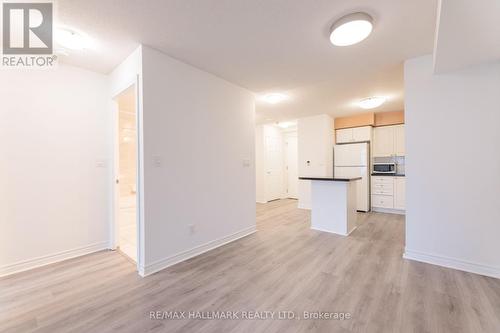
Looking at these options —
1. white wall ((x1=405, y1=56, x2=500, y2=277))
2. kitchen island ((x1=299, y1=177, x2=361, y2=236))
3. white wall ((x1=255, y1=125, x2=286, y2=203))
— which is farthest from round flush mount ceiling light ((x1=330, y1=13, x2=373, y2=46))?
white wall ((x1=255, y1=125, x2=286, y2=203))

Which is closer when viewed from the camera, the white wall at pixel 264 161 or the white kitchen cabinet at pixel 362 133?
the white kitchen cabinet at pixel 362 133

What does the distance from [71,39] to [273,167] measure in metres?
5.89

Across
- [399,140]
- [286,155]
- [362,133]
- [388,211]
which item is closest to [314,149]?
[362,133]

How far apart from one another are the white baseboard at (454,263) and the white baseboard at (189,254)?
2.34 m

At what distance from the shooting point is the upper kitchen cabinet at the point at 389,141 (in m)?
5.17

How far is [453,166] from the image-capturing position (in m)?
2.39

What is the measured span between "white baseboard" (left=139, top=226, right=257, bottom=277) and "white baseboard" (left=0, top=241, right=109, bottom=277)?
1152 millimetres

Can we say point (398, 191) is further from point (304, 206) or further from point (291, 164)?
point (291, 164)

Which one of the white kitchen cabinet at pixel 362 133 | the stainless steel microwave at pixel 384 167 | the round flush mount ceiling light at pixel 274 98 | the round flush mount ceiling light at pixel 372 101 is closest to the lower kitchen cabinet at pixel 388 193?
the stainless steel microwave at pixel 384 167

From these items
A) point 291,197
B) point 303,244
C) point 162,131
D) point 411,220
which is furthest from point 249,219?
point 291,197

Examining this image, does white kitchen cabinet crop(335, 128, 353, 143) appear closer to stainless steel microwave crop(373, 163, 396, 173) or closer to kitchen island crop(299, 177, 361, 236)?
stainless steel microwave crop(373, 163, 396, 173)

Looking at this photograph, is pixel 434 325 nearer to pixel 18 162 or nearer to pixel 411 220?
pixel 411 220

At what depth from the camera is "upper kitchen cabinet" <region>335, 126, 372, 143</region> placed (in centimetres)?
537

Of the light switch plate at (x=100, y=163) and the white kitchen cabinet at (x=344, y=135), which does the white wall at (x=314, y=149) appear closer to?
the white kitchen cabinet at (x=344, y=135)
